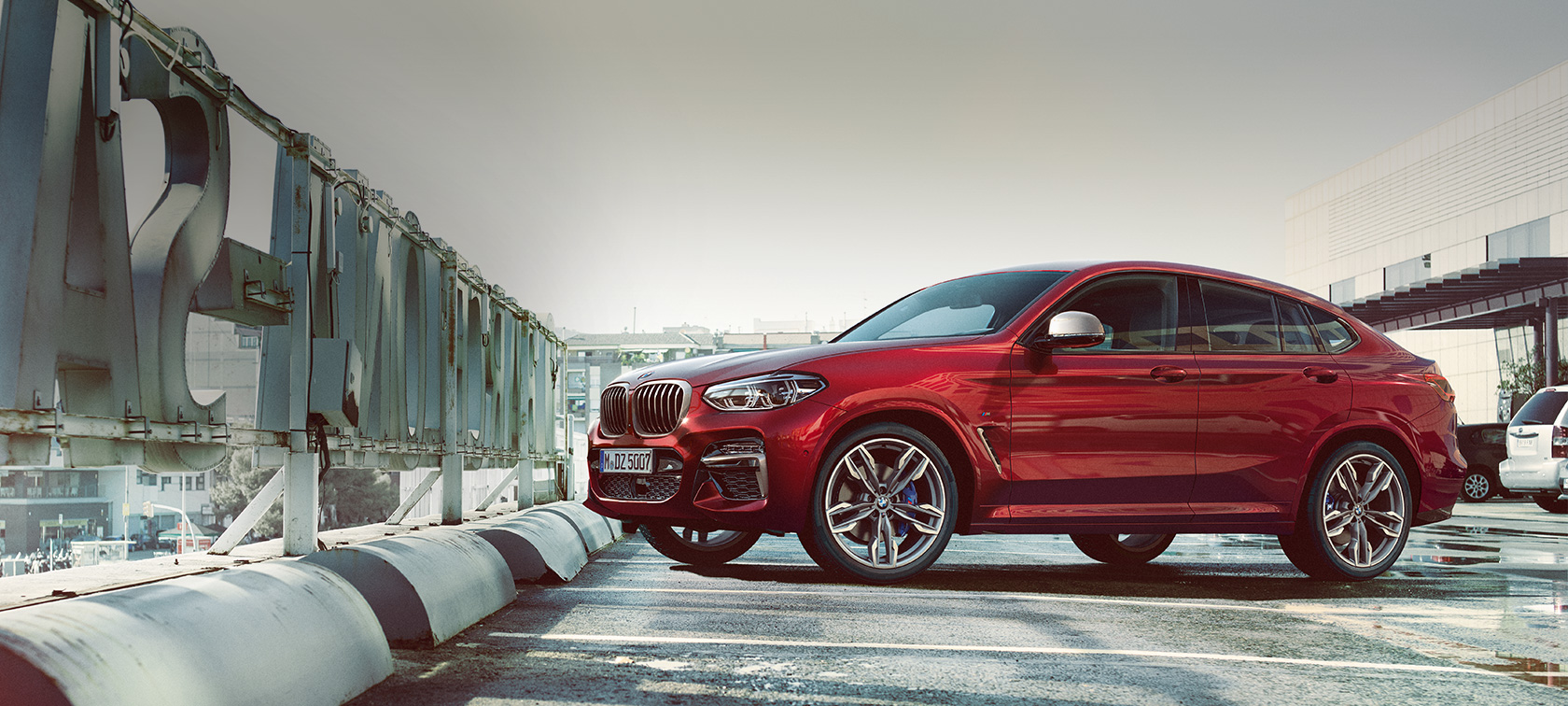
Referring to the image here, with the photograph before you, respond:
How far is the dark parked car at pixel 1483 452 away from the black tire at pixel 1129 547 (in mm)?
16480

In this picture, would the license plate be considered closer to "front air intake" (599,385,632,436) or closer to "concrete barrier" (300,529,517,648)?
"front air intake" (599,385,632,436)

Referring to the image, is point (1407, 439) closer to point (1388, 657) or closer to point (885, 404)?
point (1388, 657)

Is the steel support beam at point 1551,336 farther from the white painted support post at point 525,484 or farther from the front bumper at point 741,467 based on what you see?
the front bumper at point 741,467

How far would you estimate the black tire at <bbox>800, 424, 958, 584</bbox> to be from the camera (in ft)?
18.2

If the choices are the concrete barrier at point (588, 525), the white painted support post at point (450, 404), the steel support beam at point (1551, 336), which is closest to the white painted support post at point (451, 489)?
the white painted support post at point (450, 404)

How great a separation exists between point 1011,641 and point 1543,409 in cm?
1462

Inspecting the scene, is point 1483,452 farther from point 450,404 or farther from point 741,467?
point 741,467

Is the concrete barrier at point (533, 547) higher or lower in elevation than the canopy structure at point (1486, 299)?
lower

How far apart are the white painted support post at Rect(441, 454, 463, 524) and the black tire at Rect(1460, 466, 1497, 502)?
19.8 meters

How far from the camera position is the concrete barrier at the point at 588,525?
9.05m

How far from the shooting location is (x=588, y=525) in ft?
31.2

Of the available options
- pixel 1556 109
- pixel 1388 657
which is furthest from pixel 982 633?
pixel 1556 109

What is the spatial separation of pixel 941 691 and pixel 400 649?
213cm

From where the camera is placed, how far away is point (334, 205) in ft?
19.5
